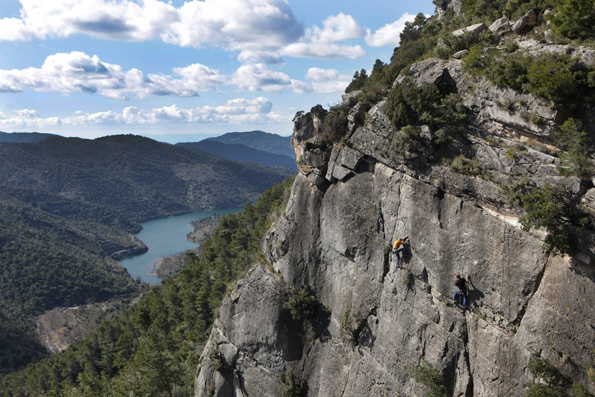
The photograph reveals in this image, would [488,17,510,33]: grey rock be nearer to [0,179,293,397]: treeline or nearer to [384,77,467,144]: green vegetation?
[384,77,467,144]: green vegetation

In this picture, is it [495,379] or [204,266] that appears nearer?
[495,379]

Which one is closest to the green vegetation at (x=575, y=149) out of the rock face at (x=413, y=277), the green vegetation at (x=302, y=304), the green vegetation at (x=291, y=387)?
the rock face at (x=413, y=277)

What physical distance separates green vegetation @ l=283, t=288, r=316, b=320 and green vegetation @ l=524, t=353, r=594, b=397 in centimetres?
1260

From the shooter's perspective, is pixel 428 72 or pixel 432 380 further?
pixel 428 72

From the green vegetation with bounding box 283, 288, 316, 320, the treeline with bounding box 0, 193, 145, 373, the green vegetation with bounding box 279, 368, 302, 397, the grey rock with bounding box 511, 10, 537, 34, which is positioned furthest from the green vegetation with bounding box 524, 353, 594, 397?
the treeline with bounding box 0, 193, 145, 373

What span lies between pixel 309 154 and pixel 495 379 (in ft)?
51.2

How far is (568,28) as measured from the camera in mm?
15391

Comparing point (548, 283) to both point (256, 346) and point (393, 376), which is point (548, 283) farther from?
point (256, 346)

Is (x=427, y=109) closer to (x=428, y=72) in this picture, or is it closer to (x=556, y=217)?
(x=428, y=72)

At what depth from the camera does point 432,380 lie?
15.0 m

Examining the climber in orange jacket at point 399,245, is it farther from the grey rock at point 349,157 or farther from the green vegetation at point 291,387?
the green vegetation at point 291,387

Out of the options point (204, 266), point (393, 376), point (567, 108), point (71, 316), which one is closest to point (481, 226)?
point (567, 108)

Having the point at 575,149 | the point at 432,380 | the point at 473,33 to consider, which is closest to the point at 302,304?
the point at 432,380

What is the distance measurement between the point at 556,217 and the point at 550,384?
608 centimetres
